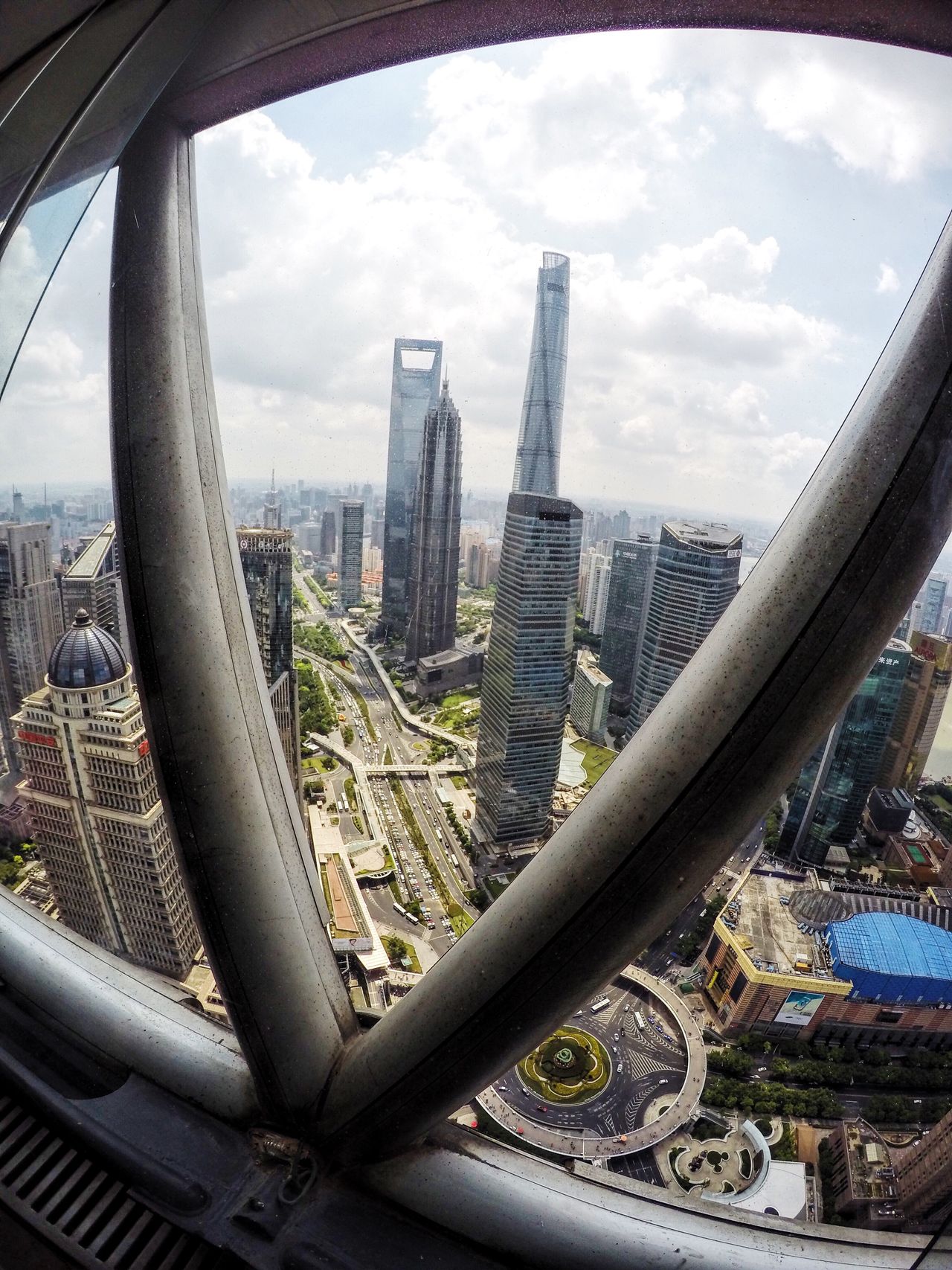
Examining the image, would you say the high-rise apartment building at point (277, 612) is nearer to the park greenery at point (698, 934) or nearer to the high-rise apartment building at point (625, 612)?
the high-rise apartment building at point (625, 612)

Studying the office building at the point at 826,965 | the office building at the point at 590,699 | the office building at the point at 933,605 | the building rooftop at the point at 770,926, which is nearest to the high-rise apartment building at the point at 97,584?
the office building at the point at 933,605

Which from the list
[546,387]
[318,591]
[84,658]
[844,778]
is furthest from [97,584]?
[318,591]

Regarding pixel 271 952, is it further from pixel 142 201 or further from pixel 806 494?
pixel 142 201

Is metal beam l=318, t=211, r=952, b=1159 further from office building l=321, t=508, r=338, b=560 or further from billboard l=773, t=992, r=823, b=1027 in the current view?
office building l=321, t=508, r=338, b=560

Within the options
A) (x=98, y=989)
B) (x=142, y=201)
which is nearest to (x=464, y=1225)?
(x=98, y=989)

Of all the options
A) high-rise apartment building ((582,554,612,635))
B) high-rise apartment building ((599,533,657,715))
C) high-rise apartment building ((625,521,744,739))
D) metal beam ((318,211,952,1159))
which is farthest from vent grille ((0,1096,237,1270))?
high-rise apartment building ((582,554,612,635))

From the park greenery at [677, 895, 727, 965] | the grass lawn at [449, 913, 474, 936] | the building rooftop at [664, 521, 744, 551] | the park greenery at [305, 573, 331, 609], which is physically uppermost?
the building rooftop at [664, 521, 744, 551]
